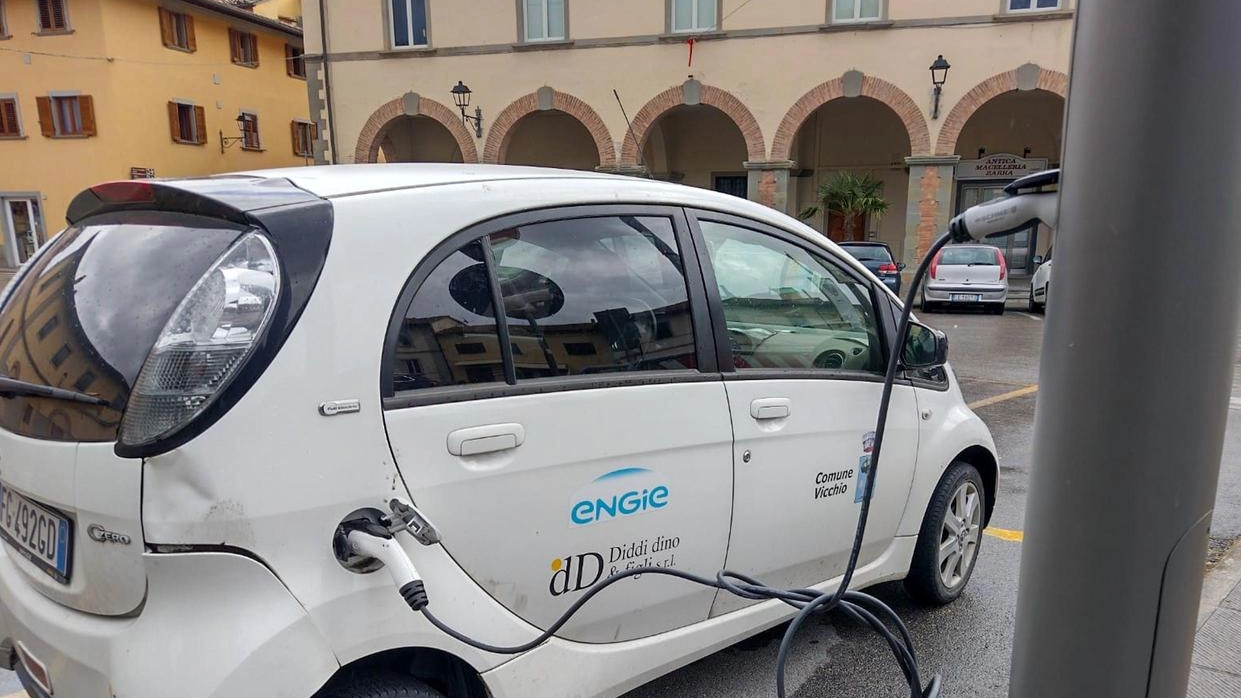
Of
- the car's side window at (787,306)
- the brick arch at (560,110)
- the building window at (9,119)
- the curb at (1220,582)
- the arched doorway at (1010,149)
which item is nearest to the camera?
the car's side window at (787,306)

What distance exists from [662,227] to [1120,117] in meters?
1.33

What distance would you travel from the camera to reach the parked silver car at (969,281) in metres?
15.2

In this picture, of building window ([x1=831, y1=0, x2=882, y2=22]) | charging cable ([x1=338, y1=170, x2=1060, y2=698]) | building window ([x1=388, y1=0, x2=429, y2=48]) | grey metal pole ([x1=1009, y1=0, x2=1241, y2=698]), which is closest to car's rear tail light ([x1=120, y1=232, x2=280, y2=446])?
charging cable ([x1=338, y1=170, x2=1060, y2=698])

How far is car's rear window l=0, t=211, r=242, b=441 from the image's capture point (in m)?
1.56

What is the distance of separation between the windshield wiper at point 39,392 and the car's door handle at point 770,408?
1646 millimetres

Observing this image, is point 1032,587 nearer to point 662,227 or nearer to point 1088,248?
point 1088,248

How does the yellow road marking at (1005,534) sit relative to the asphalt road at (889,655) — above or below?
below

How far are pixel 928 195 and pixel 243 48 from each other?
80.0 feet

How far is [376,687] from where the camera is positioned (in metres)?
1.70

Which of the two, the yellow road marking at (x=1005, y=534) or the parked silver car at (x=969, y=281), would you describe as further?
the parked silver car at (x=969, y=281)

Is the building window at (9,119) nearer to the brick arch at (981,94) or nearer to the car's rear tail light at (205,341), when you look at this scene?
the brick arch at (981,94)

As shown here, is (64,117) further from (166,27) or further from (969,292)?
(969,292)

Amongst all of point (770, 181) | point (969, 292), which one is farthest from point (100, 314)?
point (770, 181)

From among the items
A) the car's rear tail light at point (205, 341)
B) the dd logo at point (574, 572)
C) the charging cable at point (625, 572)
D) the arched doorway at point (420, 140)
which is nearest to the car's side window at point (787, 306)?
the charging cable at point (625, 572)
